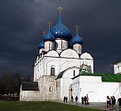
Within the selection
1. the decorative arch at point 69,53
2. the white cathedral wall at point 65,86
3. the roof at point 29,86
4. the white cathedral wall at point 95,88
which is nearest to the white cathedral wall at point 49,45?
the decorative arch at point 69,53

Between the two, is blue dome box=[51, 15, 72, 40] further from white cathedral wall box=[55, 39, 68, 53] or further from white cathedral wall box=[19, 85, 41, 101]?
white cathedral wall box=[19, 85, 41, 101]

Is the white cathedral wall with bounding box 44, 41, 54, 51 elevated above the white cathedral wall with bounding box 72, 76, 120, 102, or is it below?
above

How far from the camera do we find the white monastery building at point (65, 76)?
23.6 meters

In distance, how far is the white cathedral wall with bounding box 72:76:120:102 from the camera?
76.1 feet

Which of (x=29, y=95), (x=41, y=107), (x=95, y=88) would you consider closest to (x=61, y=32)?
(x=29, y=95)

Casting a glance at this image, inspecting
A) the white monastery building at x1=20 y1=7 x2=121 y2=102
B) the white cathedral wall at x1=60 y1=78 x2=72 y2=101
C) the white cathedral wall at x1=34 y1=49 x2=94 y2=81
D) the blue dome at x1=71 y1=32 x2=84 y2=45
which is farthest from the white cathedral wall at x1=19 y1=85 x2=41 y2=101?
the blue dome at x1=71 y1=32 x2=84 y2=45

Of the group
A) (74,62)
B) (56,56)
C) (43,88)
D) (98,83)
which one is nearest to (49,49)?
(56,56)

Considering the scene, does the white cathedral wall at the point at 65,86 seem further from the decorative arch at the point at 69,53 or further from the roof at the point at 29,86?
the roof at the point at 29,86

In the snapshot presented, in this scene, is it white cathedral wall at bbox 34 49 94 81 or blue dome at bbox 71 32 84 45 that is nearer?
white cathedral wall at bbox 34 49 94 81

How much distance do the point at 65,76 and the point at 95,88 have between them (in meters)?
6.09

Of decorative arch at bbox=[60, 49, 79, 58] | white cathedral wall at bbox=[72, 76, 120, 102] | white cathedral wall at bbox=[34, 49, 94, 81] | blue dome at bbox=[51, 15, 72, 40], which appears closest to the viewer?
white cathedral wall at bbox=[72, 76, 120, 102]

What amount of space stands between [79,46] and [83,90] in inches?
559

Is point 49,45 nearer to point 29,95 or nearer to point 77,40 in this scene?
point 77,40

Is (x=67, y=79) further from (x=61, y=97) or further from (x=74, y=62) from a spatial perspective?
(x=74, y=62)
